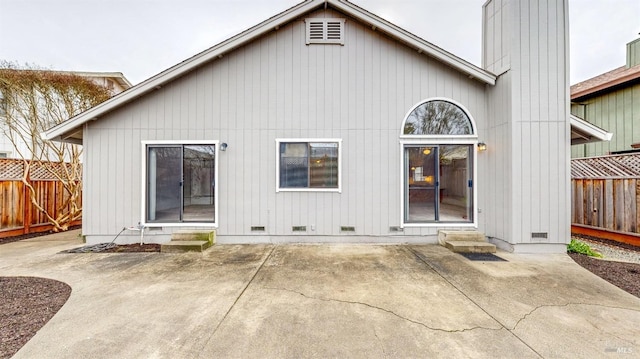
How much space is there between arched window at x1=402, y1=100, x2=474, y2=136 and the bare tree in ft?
30.6

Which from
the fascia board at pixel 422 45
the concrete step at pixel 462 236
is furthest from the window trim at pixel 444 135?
the concrete step at pixel 462 236

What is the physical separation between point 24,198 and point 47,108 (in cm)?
256

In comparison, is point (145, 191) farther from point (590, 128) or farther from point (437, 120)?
point (590, 128)

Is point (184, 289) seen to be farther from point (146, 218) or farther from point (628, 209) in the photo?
point (628, 209)

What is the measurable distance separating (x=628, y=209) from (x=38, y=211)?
578 inches

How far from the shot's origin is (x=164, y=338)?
226 centimetres

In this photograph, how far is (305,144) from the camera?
5.77 meters

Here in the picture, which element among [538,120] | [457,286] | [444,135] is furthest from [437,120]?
[457,286]

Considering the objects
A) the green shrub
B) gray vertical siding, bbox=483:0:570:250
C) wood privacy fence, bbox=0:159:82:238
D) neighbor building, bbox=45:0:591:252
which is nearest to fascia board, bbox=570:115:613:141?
gray vertical siding, bbox=483:0:570:250

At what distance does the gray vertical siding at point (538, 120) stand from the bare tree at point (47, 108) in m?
11.2

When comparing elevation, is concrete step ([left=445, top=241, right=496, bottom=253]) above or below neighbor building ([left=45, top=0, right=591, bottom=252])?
below

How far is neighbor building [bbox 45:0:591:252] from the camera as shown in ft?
18.7

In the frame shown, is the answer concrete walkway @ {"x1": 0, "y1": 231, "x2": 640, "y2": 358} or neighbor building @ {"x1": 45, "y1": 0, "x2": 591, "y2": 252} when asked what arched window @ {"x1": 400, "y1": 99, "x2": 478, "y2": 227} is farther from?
concrete walkway @ {"x1": 0, "y1": 231, "x2": 640, "y2": 358}

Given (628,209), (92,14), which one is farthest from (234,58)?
(92,14)
